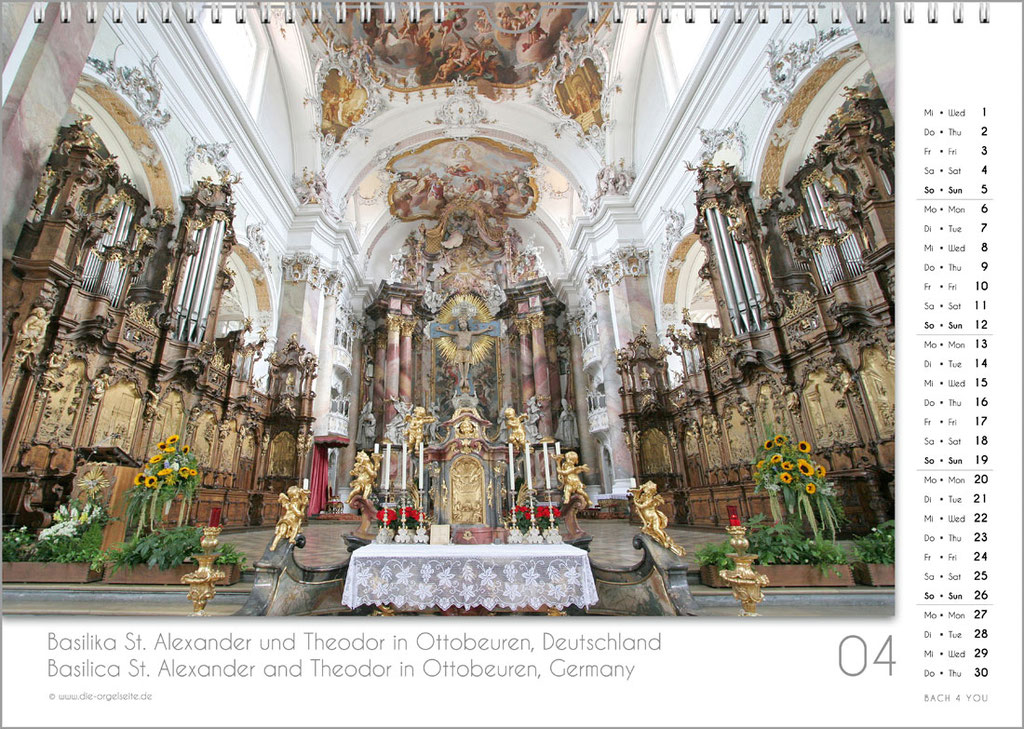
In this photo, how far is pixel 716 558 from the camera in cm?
368

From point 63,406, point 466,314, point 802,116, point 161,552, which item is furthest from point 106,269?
point 466,314

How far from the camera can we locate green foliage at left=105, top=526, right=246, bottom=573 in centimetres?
372

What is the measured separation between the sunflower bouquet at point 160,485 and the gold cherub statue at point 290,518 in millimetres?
1843

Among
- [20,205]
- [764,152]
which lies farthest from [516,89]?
[20,205]

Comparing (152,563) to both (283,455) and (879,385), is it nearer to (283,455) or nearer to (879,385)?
(283,455)

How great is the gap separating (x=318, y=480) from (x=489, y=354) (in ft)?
26.8

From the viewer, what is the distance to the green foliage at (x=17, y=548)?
378 centimetres

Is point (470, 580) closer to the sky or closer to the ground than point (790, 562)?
closer to the ground

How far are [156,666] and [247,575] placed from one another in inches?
89.8

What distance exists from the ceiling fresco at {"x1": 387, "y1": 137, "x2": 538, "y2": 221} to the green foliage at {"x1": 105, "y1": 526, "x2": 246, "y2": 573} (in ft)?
49.3

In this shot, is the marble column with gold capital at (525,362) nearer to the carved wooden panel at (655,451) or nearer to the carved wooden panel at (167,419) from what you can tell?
the carved wooden panel at (655,451)

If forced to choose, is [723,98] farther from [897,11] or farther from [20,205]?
[20,205]

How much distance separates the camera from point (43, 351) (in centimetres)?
528

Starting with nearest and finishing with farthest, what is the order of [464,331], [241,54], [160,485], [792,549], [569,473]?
[792,549] → [160,485] → [569,473] → [241,54] → [464,331]
